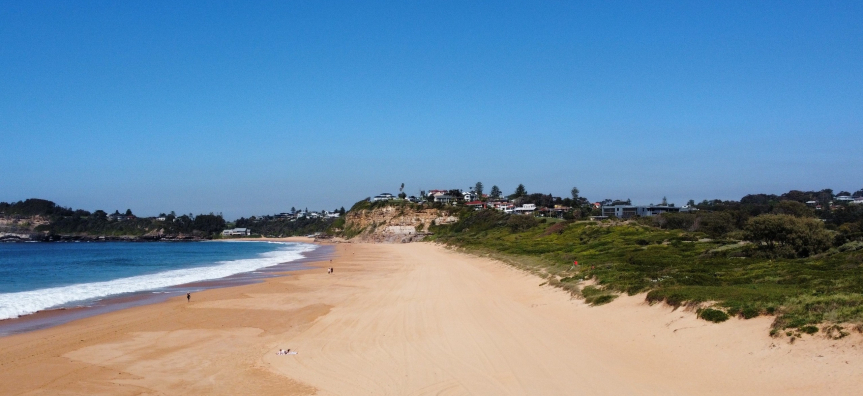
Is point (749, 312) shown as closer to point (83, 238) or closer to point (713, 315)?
point (713, 315)

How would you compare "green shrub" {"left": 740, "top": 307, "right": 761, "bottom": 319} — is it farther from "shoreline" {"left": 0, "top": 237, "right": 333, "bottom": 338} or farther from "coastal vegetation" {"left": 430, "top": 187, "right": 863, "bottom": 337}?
"shoreline" {"left": 0, "top": 237, "right": 333, "bottom": 338}

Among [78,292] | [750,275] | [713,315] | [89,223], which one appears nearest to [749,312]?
[713,315]

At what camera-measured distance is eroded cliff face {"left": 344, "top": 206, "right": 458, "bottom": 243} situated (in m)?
111

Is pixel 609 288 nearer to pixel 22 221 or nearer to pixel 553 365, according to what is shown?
pixel 553 365

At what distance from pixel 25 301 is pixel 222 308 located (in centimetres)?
919

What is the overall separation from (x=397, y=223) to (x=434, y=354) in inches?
4148

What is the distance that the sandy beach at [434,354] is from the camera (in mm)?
8805

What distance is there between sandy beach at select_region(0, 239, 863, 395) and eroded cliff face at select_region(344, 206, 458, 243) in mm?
88672

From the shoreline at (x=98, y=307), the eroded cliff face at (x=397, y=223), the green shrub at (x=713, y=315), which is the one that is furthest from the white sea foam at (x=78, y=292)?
the eroded cliff face at (x=397, y=223)

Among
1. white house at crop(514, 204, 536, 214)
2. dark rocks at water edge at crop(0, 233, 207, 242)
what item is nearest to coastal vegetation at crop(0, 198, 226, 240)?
dark rocks at water edge at crop(0, 233, 207, 242)

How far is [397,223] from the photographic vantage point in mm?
116812

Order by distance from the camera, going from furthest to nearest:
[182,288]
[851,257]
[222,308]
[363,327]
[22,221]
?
[22,221] → [182,288] → [222,308] → [851,257] → [363,327]

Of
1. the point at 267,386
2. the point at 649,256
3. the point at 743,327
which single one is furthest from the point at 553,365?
the point at 649,256

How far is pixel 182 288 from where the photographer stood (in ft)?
93.0
